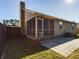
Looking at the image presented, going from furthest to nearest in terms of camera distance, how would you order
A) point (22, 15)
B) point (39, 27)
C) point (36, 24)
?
point (39, 27)
point (22, 15)
point (36, 24)

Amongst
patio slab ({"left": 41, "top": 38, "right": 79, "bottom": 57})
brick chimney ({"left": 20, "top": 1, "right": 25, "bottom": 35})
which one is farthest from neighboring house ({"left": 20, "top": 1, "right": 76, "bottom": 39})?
patio slab ({"left": 41, "top": 38, "right": 79, "bottom": 57})

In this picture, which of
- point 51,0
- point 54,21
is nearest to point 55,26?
point 54,21

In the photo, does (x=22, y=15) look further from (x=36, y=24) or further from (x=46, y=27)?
(x=46, y=27)

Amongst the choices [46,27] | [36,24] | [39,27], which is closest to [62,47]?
[36,24]

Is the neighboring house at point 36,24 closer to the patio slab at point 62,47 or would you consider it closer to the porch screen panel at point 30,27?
the porch screen panel at point 30,27

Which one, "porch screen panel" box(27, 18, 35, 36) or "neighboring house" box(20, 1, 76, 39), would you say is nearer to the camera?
"neighboring house" box(20, 1, 76, 39)

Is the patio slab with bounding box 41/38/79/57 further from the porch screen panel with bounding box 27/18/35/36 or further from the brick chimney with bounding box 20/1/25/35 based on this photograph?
the brick chimney with bounding box 20/1/25/35

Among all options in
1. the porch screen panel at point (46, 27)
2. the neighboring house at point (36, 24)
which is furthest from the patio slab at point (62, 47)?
the porch screen panel at point (46, 27)

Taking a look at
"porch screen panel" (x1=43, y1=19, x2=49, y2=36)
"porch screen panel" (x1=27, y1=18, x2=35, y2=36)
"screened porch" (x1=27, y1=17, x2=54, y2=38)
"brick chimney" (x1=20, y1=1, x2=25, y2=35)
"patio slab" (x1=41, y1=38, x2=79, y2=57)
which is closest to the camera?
"patio slab" (x1=41, y1=38, x2=79, y2=57)

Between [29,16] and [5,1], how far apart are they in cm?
351

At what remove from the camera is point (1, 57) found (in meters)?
9.48

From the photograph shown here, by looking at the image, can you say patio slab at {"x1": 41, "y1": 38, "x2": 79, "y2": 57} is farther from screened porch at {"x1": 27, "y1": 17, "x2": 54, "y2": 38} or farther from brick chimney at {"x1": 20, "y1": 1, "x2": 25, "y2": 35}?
brick chimney at {"x1": 20, "y1": 1, "x2": 25, "y2": 35}

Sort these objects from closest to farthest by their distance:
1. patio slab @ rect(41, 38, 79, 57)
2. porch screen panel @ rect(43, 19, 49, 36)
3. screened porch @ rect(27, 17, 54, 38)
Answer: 1. patio slab @ rect(41, 38, 79, 57)
2. screened porch @ rect(27, 17, 54, 38)
3. porch screen panel @ rect(43, 19, 49, 36)

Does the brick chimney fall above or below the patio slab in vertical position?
above
